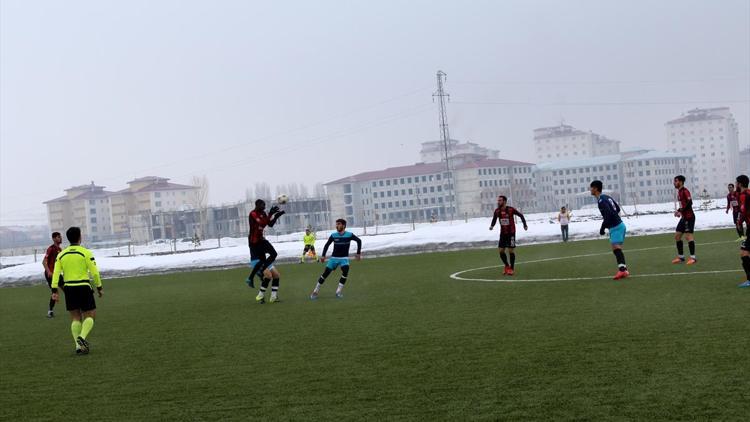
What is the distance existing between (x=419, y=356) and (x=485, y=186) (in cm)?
18442

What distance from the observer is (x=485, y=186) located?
19362 centimetres

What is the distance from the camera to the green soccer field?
26.3ft

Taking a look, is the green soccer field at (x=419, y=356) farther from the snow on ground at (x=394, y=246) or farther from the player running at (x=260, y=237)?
the snow on ground at (x=394, y=246)

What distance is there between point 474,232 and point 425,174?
148607 millimetres

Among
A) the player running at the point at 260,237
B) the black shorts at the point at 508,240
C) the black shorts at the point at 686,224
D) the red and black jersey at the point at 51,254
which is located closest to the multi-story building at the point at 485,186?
the black shorts at the point at 508,240

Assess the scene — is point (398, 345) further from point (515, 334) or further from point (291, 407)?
point (291, 407)

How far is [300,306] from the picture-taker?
19.1m

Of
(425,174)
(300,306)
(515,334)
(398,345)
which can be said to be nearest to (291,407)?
(398,345)

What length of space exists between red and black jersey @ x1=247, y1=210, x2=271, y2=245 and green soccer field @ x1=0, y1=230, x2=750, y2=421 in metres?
1.66

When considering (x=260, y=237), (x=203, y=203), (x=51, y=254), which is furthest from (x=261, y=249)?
(x=203, y=203)

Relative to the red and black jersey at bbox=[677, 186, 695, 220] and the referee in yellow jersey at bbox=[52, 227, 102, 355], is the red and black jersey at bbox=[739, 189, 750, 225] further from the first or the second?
the referee in yellow jersey at bbox=[52, 227, 102, 355]

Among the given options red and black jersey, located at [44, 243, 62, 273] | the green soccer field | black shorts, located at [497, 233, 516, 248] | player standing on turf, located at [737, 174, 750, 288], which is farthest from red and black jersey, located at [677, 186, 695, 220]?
red and black jersey, located at [44, 243, 62, 273]

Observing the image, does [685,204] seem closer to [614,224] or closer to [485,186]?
[614,224]

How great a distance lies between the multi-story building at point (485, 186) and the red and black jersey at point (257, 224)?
550ft
